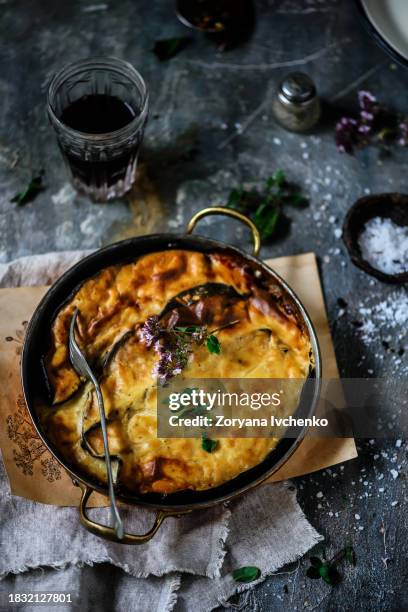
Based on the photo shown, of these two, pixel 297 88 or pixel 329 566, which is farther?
pixel 297 88

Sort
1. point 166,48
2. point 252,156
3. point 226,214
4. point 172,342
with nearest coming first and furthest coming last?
1. point 172,342
2. point 226,214
3. point 252,156
4. point 166,48

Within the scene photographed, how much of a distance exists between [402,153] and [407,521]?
4.47 feet

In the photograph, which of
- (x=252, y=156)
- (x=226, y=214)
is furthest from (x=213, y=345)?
(x=252, y=156)

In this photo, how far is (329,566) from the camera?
6.98 feet

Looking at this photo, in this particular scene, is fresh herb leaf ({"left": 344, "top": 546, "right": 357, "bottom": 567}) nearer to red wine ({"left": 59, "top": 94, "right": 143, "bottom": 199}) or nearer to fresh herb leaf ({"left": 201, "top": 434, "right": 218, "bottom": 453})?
fresh herb leaf ({"left": 201, "top": 434, "right": 218, "bottom": 453})

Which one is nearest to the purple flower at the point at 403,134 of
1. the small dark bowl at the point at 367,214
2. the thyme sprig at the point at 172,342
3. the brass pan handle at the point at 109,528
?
the small dark bowl at the point at 367,214

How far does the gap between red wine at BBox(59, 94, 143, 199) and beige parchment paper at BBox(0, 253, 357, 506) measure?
458 mm

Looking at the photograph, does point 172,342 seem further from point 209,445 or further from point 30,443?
point 30,443

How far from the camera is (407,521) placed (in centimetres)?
219

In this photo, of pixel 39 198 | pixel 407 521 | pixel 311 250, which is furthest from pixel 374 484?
pixel 39 198

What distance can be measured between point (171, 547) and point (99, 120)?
1.42 meters

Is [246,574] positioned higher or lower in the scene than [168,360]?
lower

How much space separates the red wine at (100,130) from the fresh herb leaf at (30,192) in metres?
0.18

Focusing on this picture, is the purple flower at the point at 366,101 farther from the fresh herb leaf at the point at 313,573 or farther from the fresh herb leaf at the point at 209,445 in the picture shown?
the fresh herb leaf at the point at 313,573
